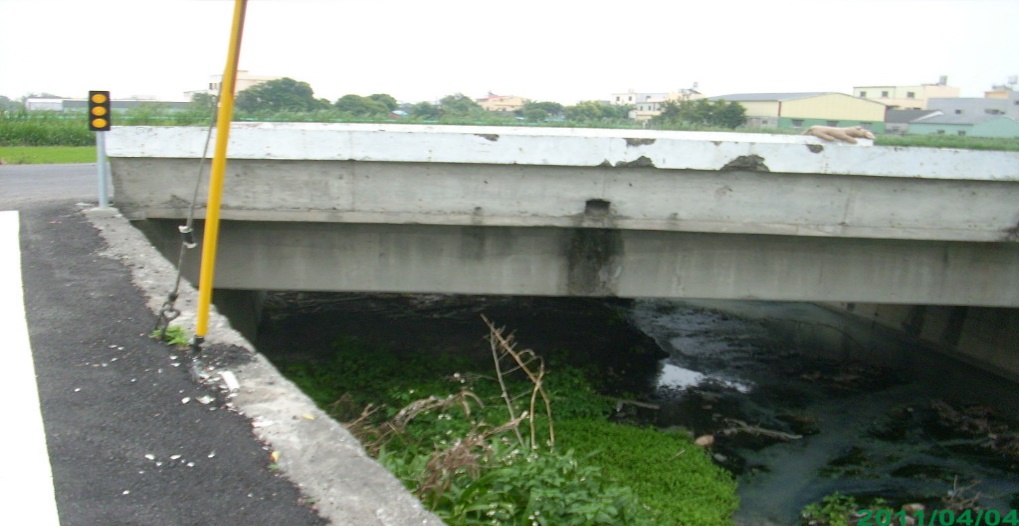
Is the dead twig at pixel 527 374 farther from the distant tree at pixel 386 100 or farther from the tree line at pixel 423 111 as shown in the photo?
the distant tree at pixel 386 100

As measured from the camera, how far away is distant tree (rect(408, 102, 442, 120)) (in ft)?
39.4

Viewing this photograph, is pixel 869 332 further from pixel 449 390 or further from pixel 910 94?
pixel 910 94

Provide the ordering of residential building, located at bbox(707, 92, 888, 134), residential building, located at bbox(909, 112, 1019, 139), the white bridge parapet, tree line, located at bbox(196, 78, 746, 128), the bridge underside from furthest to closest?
residential building, located at bbox(707, 92, 888, 134), residential building, located at bbox(909, 112, 1019, 139), tree line, located at bbox(196, 78, 746, 128), the bridge underside, the white bridge parapet

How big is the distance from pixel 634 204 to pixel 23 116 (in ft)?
60.9

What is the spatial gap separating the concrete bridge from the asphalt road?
2.61 meters

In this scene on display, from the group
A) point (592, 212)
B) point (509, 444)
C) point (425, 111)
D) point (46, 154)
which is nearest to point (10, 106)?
point (46, 154)

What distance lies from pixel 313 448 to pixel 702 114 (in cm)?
1000

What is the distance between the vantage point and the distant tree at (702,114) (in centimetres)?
1200

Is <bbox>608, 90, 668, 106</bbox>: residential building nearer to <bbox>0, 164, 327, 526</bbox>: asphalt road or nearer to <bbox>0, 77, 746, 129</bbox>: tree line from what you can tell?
<bbox>0, 77, 746, 129</bbox>: tree line

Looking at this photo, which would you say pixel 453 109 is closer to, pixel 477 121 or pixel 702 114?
pixel 477 121

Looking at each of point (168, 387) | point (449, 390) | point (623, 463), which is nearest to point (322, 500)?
point (168, 387)

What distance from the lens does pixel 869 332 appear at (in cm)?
1463

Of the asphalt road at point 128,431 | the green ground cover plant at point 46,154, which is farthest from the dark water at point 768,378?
the green ground cover plant at point 46,154

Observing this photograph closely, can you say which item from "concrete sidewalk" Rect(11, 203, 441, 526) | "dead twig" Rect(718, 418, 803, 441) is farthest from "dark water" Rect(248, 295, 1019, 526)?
"concrete sidewalk" Rect(11, 203, 441, 526)
